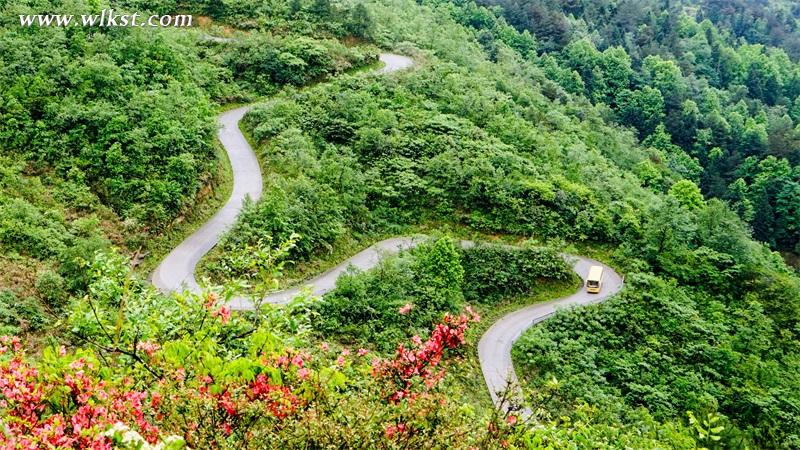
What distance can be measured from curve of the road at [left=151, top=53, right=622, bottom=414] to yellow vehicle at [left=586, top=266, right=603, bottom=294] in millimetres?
293

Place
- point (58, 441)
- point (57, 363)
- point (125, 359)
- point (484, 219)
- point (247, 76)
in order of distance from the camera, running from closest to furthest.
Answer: point (58, 441)
point (57, 363)
point (125, 359)
point (484, 219)
point (247, 76)

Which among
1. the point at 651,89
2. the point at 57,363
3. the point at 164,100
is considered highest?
the point at 57,363

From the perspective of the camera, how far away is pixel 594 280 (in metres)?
29.1

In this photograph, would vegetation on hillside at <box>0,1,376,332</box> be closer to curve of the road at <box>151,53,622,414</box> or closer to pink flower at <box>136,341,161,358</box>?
curve of the road at <box>151,53,622,414</box>

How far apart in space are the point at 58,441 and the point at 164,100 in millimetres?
23946

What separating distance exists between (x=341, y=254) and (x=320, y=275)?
1.90m

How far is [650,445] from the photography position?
1719cm

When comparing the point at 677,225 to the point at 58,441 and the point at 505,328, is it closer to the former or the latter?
the point at 505,328

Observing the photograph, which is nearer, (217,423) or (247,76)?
(217,423)

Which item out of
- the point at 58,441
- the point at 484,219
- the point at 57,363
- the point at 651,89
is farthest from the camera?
the point at 651,89

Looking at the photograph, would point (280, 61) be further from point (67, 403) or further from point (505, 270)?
point (67, 403)

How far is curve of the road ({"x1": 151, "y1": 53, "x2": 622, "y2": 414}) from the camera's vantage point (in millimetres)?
23141

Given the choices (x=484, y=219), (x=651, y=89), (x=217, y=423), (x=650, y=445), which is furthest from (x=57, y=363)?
(x=651, y=89)

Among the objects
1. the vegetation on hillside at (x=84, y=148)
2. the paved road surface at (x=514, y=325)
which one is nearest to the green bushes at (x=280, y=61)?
the vegetation on hillside at (x=84, y=148)
